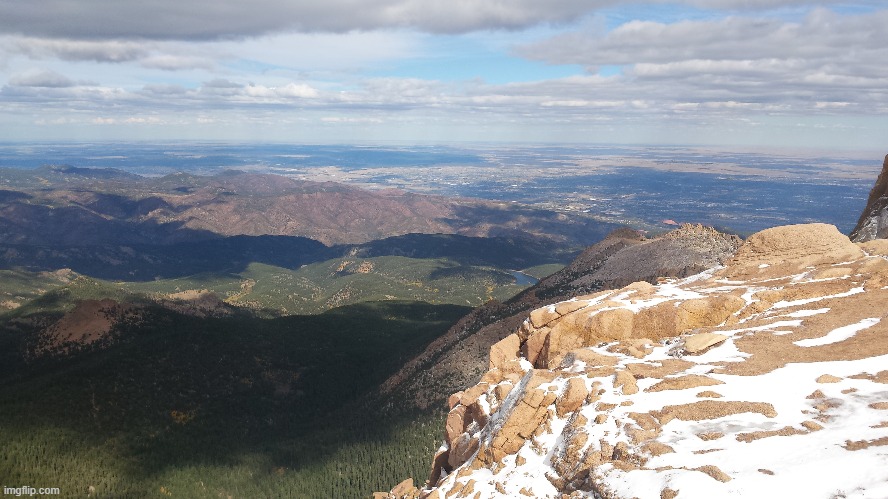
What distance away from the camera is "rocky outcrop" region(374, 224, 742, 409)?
107000 mm

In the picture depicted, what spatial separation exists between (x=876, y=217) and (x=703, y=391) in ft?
178

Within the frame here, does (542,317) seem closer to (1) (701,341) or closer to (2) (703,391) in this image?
(1) (701,341)

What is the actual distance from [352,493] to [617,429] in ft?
227

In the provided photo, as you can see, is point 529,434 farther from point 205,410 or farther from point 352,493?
point 205,410

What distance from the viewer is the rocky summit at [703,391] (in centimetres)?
2267

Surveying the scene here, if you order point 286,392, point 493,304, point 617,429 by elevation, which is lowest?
point 286,392

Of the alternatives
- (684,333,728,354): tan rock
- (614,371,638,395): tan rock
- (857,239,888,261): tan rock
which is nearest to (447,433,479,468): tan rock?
(614,371,638,395): tan rock

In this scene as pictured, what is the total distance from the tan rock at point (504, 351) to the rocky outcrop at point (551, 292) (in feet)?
176

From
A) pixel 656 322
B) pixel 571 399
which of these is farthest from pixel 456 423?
pixel 656 322

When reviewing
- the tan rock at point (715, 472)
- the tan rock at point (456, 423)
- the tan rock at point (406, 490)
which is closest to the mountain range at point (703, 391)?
the tan rock at point (715, 472)

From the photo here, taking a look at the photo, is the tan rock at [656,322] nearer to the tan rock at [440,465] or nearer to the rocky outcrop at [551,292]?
the tan rock at [440,465]

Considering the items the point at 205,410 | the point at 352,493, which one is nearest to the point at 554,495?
the point at 352,493

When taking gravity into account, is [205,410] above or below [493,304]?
below

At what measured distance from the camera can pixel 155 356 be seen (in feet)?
410
